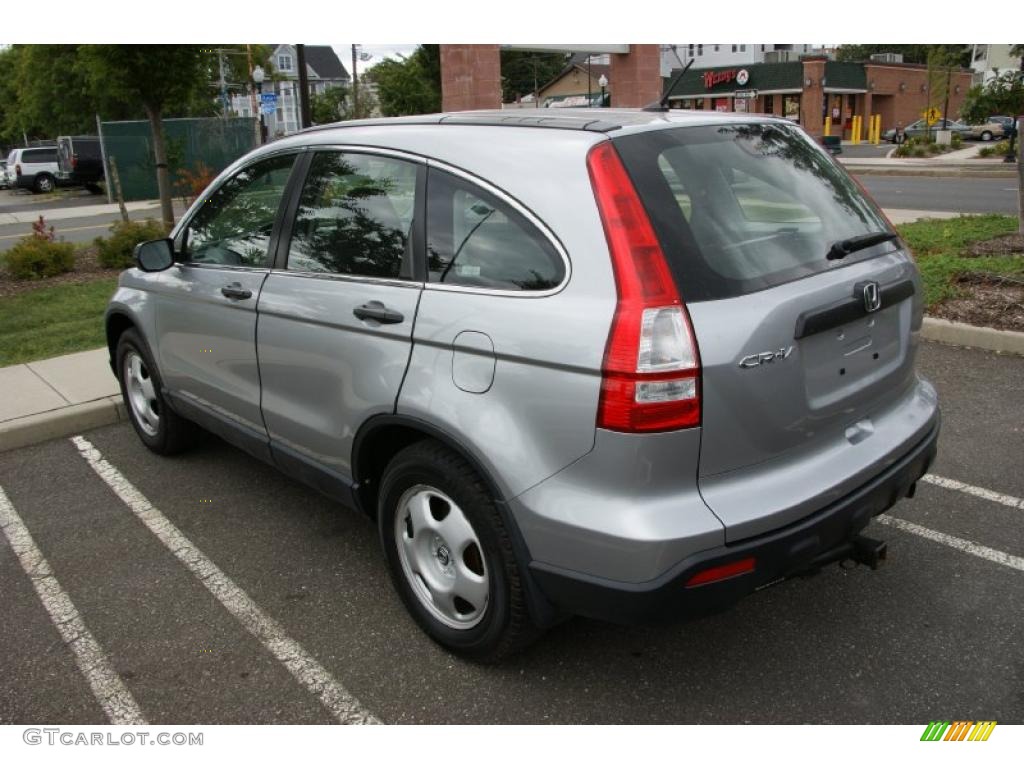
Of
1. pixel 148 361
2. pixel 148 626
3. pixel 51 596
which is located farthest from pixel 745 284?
pixel 148 361

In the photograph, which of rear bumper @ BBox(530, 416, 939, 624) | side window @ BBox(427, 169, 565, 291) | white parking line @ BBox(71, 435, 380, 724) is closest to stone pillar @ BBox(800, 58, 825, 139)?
white parking line @ BBox(71, 435, 380, 724)

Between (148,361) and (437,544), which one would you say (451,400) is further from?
(148,361)

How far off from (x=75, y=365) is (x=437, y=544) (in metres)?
4.91

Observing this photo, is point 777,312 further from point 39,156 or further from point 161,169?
point 39,156

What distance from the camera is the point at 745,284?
253 centimetres

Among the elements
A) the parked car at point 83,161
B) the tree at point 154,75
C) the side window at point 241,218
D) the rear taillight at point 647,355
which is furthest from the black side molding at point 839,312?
the parked car at point 83,161

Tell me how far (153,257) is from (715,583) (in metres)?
3.27

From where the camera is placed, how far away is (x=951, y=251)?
8867 mm

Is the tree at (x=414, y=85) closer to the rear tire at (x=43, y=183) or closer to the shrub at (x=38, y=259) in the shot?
the rear tire at (x=43, y=183)

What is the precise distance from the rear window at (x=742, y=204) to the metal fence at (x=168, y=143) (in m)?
25.7

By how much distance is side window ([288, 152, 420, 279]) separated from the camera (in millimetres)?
3117

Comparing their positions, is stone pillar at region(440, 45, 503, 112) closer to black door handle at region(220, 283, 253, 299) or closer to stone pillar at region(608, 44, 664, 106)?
stone pillar at region(608, 44, 664, 106)

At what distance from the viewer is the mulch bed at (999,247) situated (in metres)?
8.57

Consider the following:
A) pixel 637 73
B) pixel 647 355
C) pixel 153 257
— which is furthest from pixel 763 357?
pixel 637 73
